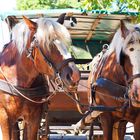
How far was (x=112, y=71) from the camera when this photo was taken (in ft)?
17.4

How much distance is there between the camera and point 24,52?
4.59m

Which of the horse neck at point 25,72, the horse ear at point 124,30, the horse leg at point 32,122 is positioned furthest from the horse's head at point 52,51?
the horse ear at point 124,30

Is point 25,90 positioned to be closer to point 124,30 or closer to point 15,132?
point 15,132

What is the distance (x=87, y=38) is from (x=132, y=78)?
3342 millimetres

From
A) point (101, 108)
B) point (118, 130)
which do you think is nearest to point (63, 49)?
point (101, 108)

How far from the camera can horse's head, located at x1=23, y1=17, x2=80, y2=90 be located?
412cm

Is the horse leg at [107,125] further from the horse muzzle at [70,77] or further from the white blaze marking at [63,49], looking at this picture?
the white blaze marking at [63,49]

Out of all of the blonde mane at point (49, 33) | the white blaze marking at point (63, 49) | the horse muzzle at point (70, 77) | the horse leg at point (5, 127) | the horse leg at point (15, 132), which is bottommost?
the horse leg at point (15, 132)

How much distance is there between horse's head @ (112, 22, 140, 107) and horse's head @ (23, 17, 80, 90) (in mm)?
667

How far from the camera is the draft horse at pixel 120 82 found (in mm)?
4531

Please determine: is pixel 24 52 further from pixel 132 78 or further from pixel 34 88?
pixel 132 78

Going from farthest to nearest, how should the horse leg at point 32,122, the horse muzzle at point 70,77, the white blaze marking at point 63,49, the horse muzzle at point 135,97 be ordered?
the horse leg at point 32,122
the horse muzzle at point 135,97
the white blaze marking at point 63,49
the horse muzzle at point 70,77

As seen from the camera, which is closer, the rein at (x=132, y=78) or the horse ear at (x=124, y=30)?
the rein at (x=132, y=78)

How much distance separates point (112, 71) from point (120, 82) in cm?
18
